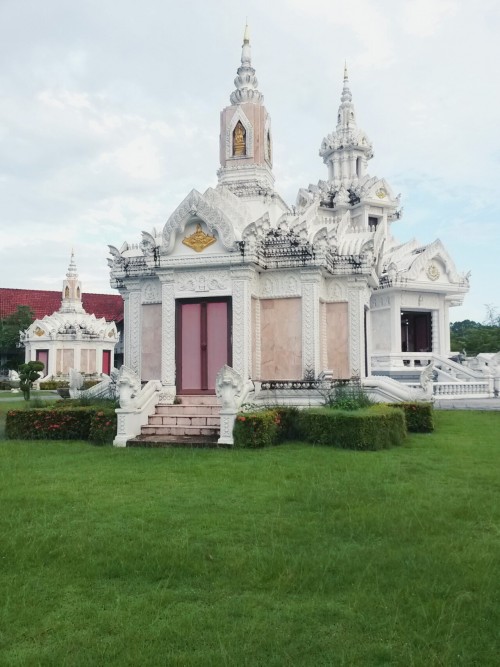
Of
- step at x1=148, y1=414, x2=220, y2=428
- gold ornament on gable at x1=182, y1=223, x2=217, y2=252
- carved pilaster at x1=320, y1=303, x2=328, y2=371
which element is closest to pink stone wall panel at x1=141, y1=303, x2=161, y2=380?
gold ornament on gable at x1=182, y1=223, x2=217, y2=252

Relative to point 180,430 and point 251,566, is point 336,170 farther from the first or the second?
point 251,566

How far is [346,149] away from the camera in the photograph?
114 ft

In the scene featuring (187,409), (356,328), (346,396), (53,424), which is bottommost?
(53,424)

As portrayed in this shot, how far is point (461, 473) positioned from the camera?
9.53 m

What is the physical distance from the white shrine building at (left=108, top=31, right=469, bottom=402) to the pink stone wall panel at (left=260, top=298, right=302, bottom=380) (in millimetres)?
25

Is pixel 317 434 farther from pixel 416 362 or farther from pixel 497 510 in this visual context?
pixel 416 362

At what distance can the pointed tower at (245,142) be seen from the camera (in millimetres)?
17750

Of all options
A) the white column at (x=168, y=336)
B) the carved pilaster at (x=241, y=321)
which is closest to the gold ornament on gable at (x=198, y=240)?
the white column at (x=168, y=336)

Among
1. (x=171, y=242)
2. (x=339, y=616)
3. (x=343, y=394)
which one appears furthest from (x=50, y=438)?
(x=339, y=616)

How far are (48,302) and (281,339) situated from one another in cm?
3775

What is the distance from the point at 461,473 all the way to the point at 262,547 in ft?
15.1

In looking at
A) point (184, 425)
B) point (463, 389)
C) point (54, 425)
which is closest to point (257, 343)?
point (184, 425)

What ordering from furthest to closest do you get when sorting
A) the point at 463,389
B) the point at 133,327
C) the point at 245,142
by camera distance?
the point at 463,389 → the point at 245,142 → the point at 133,327

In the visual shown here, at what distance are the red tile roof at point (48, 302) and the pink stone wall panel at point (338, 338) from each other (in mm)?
34756
